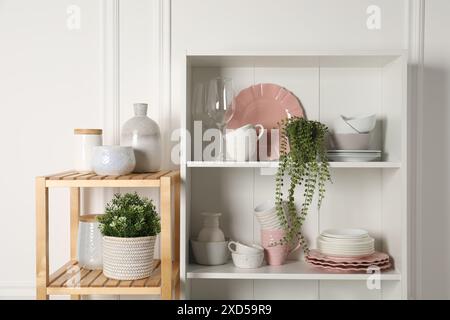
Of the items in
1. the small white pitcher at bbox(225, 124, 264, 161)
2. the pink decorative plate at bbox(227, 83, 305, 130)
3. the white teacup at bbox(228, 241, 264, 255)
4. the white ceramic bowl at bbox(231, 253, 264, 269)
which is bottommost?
the white ceramic bowl at bbox(231, 253, 264, 269)

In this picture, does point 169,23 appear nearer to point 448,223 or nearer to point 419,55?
point 419,55

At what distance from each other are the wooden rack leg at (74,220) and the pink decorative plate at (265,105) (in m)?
0.65

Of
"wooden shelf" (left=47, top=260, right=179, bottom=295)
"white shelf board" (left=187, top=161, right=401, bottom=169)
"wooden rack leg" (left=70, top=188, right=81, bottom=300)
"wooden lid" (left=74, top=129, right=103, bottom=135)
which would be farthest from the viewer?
"wooden rack leg" (left=70, top=188, right=81, bottom=300)

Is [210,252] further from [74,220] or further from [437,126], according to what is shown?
[437,126]

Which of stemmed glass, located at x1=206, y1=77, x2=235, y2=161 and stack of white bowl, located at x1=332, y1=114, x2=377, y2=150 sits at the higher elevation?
stemmed glass, located at x1=206, y1=77, x2=235, y2=161

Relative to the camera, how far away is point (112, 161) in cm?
176

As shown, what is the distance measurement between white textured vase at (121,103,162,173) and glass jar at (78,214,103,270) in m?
0.24

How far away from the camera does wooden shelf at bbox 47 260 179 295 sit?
1694 mm

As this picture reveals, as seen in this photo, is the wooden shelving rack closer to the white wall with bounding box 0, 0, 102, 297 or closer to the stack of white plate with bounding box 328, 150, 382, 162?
the white wall with bounding box 0, 0, 102, 297

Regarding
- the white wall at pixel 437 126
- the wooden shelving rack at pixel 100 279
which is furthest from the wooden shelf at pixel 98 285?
the white wall at pixel 437 126

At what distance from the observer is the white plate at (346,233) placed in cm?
193

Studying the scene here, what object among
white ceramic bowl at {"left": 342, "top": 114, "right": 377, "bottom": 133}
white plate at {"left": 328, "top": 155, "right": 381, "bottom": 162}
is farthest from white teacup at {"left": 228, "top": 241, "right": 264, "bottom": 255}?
white ceramic bowl at {"left": 342, "top": 114, "right": 377, "bottom": 133}

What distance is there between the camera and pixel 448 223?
2.12 m
